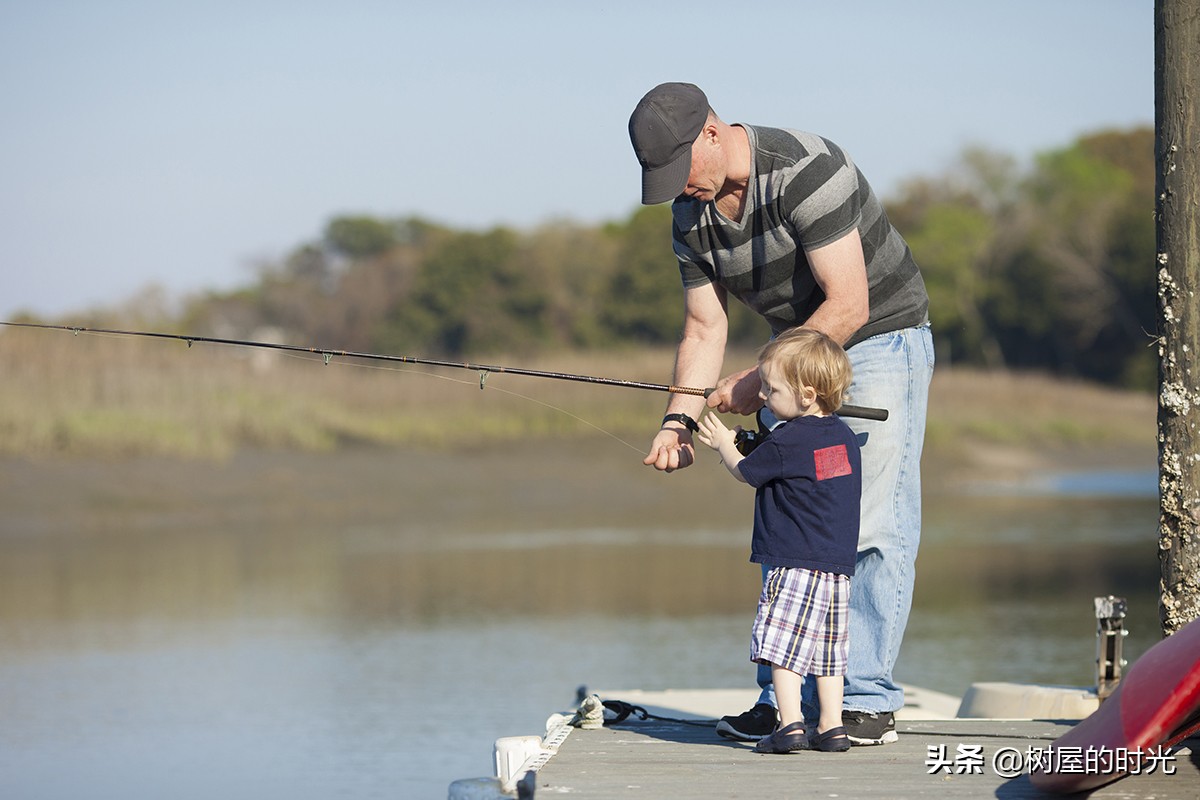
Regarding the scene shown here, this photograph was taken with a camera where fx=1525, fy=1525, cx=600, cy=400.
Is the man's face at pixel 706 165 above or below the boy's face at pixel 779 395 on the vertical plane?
above

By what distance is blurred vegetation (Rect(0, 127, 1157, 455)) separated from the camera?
1823cm

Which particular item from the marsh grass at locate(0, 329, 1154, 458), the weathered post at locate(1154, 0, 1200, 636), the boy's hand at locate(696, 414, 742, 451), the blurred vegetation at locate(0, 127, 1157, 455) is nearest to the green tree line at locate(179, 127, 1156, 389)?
the blurred vegetation at locate(0, 127, 1157, 455)

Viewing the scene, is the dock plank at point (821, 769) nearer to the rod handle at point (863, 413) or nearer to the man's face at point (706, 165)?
the rod handle at point (863, 413)

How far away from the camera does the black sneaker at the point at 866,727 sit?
11.6ft

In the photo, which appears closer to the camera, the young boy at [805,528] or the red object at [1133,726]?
the red object at [1133,726]

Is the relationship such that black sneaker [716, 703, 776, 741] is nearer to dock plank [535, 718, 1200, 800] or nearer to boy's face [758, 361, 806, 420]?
dock plank [535, 718, 1200, 800]

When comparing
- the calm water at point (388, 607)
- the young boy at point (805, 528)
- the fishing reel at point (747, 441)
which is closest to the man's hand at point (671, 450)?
the fishing reel at point (747, 441)

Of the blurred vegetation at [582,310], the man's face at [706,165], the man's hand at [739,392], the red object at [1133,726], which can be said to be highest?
the blurred vegetation at [582,310]

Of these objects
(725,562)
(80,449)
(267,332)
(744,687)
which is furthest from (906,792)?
(267,332)

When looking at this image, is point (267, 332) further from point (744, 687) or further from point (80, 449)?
point (744, 687)

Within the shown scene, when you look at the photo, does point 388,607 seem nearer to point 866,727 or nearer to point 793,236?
point 866,727

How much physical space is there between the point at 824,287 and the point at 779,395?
276mm

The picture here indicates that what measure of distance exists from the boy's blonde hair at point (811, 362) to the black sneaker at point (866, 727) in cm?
75

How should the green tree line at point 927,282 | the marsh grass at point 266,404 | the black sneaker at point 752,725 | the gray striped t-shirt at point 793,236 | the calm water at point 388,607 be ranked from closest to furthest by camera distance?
the gray striped t-shirt at point 793,236 → the black sneaker at point 752,725 → the calm water at point 388,607 → the marsh grass at point 266,404 → the green tree line at point 927,282
